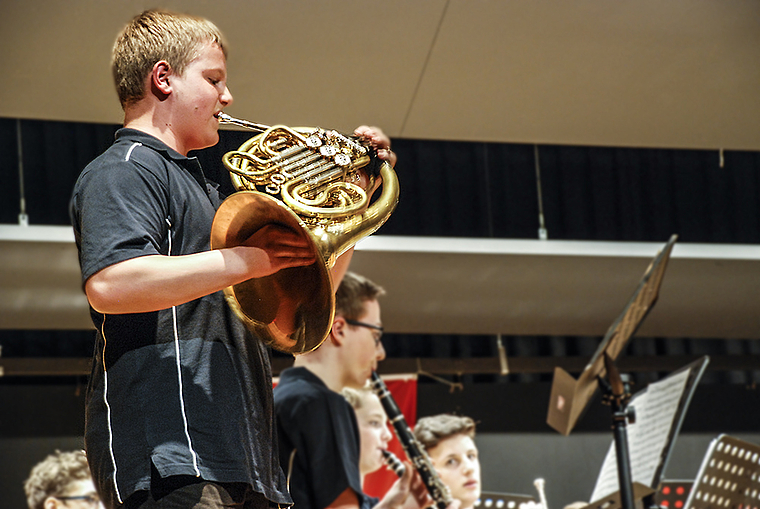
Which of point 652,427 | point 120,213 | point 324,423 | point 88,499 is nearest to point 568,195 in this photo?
point 652,427

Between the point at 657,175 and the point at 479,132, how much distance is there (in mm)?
1795

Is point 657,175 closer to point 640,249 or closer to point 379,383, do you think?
point 640,249

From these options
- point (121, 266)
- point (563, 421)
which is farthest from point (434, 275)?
point (121, 266)

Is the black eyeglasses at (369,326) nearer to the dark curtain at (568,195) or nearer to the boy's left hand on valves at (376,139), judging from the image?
the boy's left hand on valves at (376,139)

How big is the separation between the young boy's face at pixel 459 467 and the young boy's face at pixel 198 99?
360cm

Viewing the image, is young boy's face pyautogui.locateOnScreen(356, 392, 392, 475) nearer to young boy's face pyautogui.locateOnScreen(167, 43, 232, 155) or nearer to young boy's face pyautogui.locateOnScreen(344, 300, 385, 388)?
young boy's face pyautogui.locateOnScreen(344, 300, 385, 388)

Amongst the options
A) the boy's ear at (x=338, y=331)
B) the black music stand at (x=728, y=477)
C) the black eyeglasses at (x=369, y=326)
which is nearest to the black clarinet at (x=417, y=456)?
the black eyeglasses at (x=369, y=326)

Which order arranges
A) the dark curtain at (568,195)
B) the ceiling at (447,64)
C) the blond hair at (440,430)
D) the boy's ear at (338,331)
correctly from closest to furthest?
the boy's ear at (338,331) < the ceiling at (447,64) < the blond hair at (440,430) < the dark curtain at (568,195)

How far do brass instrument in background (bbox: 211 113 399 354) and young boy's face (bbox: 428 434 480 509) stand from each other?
3453 mm

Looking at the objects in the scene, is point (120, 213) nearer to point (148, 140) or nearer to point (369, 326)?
point (148, 140)

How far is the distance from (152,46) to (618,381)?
7.34ft

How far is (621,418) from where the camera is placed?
9.96ft

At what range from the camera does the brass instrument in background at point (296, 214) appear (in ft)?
4.37

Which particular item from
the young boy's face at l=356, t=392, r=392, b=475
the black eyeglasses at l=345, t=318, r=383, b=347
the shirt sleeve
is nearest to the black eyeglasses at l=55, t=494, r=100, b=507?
the young boy's face at l=356, t=392, r=392, b=475
